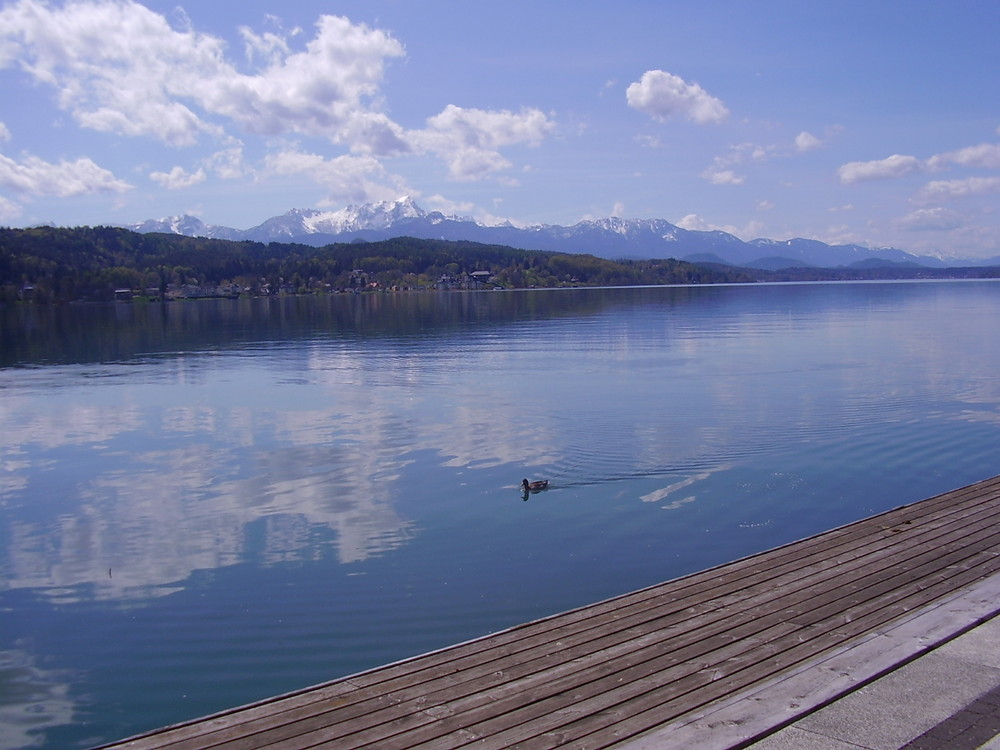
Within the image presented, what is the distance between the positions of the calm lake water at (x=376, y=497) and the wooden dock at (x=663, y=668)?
91.1 inches

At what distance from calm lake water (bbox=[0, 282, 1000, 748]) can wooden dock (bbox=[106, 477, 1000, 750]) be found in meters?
2.31

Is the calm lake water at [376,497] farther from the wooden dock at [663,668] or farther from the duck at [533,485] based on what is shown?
the wooden dock at [663,668]

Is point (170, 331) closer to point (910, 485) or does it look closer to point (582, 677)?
point (910, 485)

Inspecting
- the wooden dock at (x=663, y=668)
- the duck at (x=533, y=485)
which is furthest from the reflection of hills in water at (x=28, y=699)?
the duck at (x=533, y=485)

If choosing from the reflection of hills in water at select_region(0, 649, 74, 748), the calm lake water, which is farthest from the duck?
the reflection of hills in water at select_region(0, 649, 74, 748)

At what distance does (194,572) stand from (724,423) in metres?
16.3

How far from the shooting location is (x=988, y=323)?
69375 millimetres

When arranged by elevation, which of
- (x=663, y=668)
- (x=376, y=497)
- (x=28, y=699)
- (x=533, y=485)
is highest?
(x=663, y=668)

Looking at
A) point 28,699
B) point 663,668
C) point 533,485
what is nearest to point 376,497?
point 533,485

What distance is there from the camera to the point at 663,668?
24.7 ft

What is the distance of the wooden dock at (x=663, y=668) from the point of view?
21.2ft

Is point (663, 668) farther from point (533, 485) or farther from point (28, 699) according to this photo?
point (533, 485)

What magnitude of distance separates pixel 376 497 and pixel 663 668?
10.5 meters

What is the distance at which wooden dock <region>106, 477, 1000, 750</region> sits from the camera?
21.2 ft
